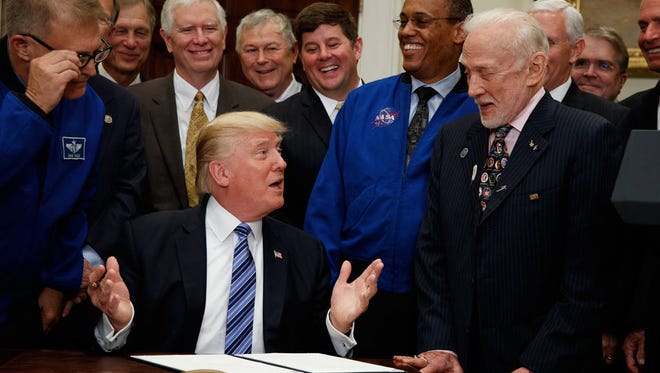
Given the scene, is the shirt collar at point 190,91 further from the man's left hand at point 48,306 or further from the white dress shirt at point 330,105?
the man's left hand at point 48,306

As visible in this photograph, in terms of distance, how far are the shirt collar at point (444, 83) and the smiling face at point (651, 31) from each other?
74 cm

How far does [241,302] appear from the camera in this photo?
9.67 feet

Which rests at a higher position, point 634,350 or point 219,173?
point 219,173

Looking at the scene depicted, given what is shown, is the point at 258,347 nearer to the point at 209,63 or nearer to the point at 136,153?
the point at 136,153

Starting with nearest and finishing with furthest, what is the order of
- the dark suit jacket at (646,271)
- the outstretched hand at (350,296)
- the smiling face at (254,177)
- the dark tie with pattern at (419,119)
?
the dark suit jacket at (646,271) → the outstretched hand at (350,296) → the smiling face at (254,177) → the dark tie with pattern at (419,119)

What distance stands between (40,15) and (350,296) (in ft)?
4.41

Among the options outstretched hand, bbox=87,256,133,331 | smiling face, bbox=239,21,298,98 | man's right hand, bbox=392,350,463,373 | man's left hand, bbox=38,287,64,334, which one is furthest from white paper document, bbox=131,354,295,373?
smiling face, bbox=239,21,298,98

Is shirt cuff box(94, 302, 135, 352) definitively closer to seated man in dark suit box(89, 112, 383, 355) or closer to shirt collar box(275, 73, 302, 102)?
seated man in dark suit box(89, 112, 383, 355)

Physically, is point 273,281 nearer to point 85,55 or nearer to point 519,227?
point 519,227

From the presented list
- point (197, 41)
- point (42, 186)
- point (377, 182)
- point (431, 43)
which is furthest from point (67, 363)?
point (197, 41)

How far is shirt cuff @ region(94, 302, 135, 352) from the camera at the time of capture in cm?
272

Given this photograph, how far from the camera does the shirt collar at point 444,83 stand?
361 cm

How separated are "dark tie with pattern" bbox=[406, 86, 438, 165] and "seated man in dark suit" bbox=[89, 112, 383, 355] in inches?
21.8

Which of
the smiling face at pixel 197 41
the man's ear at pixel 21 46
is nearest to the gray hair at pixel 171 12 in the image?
the smiling face at pixel 197 41
